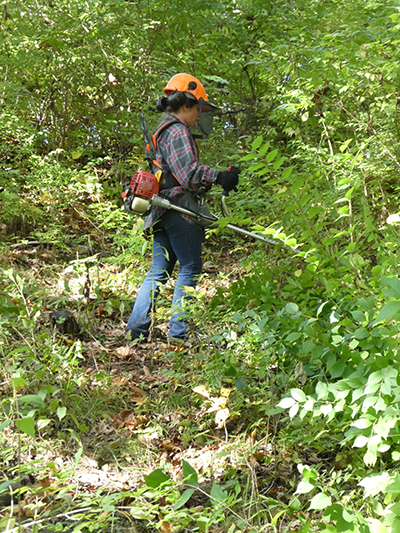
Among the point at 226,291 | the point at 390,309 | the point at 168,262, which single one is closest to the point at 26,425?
the point at 390,309

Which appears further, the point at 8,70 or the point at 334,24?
the point at 8,70

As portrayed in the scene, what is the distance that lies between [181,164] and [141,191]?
15.4 inches

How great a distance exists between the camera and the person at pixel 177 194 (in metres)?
3.96

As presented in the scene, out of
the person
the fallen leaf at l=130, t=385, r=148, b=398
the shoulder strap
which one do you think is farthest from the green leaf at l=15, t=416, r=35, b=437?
the shoulder strap

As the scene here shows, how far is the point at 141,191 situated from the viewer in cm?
391

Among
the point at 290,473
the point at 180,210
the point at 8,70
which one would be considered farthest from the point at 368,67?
the point at 8,70

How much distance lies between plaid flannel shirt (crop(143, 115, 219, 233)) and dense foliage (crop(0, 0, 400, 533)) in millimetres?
464

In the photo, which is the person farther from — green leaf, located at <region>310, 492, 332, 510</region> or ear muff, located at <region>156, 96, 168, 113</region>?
green leaf, located at <region>310, 492, 332, 510</region>

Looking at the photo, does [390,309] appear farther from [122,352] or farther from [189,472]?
[122,352]

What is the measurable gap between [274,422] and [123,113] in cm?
551

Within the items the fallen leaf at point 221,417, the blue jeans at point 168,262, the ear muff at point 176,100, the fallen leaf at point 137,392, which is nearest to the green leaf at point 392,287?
the fallen leaf at point 221,417

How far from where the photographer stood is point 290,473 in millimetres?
2338

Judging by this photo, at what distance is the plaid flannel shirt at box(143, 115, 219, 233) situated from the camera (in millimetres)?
3877

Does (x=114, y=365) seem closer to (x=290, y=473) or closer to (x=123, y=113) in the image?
(x=290, y=473)
